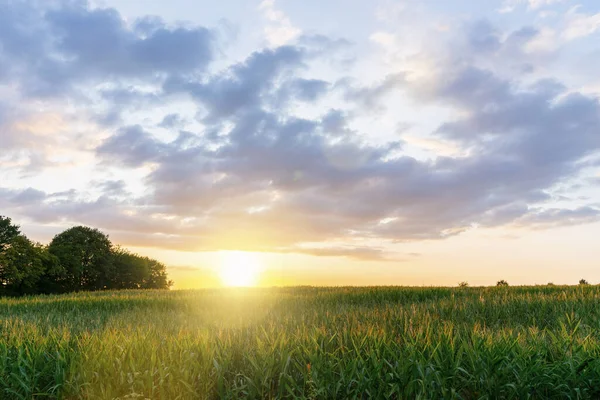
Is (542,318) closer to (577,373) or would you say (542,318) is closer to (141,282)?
(577,373)

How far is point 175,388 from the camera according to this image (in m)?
5.62

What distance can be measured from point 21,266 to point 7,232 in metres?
6.53

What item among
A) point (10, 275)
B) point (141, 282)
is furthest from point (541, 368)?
point (141, 282)

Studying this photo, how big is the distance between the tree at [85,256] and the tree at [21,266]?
437 cm

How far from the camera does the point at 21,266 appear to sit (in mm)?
49594

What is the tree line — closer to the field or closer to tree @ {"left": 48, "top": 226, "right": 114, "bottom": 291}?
tree @ {"left": 48, "top": 226, "right": 114, "bottom": 291}

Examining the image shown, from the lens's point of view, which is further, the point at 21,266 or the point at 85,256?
the point at 85,256

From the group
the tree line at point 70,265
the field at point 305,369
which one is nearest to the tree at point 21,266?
the tree line at point 70,265

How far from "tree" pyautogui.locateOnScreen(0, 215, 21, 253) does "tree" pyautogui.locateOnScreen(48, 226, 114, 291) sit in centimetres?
453

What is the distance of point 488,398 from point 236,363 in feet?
10.1

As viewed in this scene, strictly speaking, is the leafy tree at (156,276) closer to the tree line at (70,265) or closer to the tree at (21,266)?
the tree line at (70,265)

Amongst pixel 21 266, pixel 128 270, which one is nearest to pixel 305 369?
pixel 21 266

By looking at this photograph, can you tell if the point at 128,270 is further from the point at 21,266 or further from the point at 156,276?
the point at 21,266

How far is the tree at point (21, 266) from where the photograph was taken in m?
48.2
